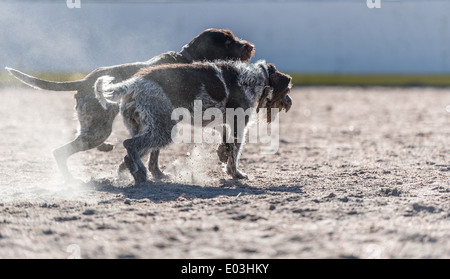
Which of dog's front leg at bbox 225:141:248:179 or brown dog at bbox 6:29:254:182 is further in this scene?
dog's front leg at bbox 225:141:248:179

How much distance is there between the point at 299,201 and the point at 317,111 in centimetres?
1287

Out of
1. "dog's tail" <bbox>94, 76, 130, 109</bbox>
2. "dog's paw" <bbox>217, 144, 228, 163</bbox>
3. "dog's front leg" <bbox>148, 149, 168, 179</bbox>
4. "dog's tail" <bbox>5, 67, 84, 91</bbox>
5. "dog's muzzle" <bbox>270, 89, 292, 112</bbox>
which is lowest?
"dog's front leg" <bbox>148, 149, 168, 179</bbox>

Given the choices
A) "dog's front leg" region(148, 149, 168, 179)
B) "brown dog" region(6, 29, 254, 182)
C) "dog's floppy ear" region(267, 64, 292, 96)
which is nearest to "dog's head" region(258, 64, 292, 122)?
"dog's floppy ear" region(267, 64, 292, 96)

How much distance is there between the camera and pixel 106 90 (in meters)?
5.76

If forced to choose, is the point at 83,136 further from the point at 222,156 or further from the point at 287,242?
the point at 287,242

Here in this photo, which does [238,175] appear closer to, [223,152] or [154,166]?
[223,152]

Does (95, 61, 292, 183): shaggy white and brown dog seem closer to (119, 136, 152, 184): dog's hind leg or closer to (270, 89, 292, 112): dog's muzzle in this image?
(119, 136, 152, 184): dog's hind leg

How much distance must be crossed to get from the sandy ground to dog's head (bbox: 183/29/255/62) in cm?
150

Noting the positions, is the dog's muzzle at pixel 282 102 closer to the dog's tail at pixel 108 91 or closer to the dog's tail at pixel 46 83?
the dog's tail at pixel 108 91

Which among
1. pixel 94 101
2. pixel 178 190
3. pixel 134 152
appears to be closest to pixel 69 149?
pixel 94 101

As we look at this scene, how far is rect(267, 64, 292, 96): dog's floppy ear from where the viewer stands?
696 cm

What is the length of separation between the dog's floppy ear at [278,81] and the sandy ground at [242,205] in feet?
3.53

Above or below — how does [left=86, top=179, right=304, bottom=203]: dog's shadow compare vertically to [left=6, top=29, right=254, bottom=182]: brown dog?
below
